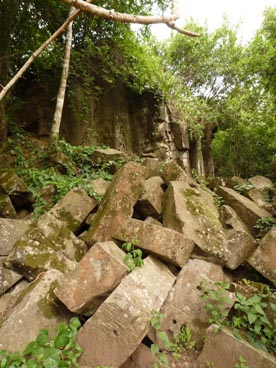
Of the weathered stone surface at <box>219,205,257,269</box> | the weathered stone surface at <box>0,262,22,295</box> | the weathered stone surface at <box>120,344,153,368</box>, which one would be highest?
the weathered stone surface at <box>219,205,257,269</box>

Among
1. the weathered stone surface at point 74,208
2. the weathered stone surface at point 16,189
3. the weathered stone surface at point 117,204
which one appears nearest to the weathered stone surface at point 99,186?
the weathered stone surface at point 74,208

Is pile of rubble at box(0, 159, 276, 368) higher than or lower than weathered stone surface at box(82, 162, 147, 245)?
lower

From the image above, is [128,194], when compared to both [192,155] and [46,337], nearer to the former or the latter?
[46,337]

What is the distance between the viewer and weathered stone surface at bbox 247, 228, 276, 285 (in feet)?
10.5

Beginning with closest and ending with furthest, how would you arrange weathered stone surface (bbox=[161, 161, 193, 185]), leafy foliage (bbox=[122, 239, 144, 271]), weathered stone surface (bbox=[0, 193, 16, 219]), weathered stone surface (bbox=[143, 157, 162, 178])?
1. leafy foliage (bbox=[122, 239, 144, 271])
2. weathered stone surface (bbox=[0, 193, 16, 219])
3. weathered stone surface (bbox=[161, 161, 193, 185])
4. weathered stone surface (bbox=[143, 157, 162, 178])

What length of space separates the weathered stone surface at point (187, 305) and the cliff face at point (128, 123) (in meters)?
6.97

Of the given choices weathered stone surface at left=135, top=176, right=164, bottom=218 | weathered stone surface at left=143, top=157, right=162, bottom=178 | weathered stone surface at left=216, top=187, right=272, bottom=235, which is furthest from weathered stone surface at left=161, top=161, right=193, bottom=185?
weathered stone surface at left=216, top=187, right=272, bottom=235

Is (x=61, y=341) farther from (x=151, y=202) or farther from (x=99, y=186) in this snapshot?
(x=99, y=186)

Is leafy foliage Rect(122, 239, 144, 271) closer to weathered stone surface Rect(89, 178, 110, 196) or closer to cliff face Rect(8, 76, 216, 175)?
weathered stone surface Rect(89, 178, 110, 196)

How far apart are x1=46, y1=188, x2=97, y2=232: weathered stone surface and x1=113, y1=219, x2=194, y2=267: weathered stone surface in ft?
3.83

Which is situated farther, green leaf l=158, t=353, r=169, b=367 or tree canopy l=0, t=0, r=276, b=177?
tree canopy l=0, t=0, r=276, b=177

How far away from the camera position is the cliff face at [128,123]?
8.93 metres

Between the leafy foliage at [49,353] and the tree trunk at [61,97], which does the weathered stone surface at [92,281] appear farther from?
the tree trunk at [61,97]

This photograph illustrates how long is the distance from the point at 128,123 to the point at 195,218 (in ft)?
27.9
